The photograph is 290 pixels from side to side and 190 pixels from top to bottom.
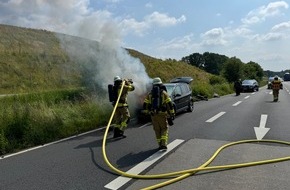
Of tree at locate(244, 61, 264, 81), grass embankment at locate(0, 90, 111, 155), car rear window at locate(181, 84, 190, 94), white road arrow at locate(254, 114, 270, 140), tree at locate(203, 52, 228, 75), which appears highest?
tree at locate(203, 52, 228, 75)

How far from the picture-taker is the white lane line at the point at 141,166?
5266 mm

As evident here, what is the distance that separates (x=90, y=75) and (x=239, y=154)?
34.1 ft

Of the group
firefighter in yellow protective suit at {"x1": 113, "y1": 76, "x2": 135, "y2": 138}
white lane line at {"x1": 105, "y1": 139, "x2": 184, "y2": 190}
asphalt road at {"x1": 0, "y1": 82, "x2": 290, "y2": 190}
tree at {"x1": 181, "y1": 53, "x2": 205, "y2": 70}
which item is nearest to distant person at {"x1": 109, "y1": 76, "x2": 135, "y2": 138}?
firefighter in yellow protective suit at {"x1": 113, "y1": 76, "x2": 135, "y2": 138}

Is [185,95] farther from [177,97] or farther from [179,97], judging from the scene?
[177,97]

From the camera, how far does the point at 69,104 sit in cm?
1348

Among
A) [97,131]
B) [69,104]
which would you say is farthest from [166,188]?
A: [69,104]

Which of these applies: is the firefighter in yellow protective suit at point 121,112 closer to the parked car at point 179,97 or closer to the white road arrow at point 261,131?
the parked car at point 179,97

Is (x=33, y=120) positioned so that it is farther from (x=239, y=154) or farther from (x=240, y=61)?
(x=240, y=61)

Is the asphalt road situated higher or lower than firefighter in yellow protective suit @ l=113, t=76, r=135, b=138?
lower

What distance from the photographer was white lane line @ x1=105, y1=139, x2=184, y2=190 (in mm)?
5266

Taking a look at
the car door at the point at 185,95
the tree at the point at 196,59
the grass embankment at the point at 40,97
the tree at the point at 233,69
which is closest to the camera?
the grass embankment at the point at 40,97

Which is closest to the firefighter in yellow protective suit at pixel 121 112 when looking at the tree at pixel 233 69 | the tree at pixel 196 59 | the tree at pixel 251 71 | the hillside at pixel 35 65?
the hillside at pixel 35 65

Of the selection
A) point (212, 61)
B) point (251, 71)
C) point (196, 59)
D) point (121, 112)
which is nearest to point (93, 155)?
→ point (121, 112)

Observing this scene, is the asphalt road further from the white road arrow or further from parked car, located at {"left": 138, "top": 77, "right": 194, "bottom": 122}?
parked car, located at {"left": 138, "top": 77, "right": 194, "bottom": 122}
